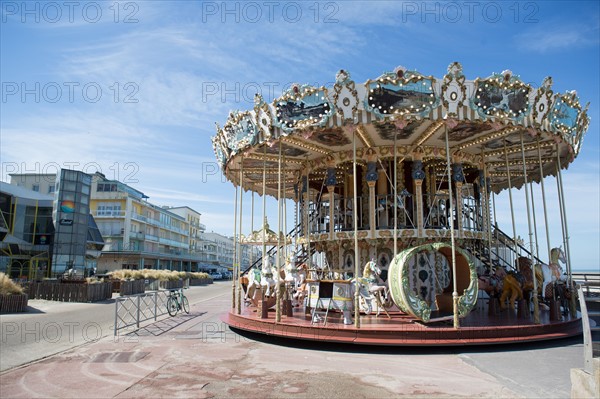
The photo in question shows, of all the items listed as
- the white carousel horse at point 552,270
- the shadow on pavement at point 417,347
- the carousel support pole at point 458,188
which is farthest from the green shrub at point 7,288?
the white carousel horse at point 552,270

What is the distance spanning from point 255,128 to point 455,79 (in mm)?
6150

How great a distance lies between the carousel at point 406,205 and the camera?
11344 mm

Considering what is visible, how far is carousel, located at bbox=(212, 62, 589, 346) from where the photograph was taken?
11344mm

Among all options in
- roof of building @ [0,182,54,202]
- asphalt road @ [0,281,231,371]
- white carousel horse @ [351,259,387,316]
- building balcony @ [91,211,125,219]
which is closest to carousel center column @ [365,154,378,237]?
white carousel horse @ [351,259,387,316]

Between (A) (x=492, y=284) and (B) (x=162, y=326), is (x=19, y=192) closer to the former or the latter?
(B) (x=162, y=326)

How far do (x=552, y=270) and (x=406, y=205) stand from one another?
17.7 feet

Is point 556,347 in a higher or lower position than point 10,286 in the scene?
lower

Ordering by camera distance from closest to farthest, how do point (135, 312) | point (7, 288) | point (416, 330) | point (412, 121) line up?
point (416, 330) < point (412, 121) < point (7, 288) < point (135, 312)

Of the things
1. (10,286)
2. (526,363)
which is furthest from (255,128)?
(10,286)

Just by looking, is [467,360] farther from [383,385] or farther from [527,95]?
[527,95]

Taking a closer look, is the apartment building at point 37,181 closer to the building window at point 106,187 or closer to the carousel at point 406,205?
the building window at point 106,187

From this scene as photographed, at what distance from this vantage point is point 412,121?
40.4ft

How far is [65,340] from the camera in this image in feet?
38.7

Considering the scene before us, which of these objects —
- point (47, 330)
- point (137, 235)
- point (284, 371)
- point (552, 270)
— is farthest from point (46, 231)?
point (552, 270)
